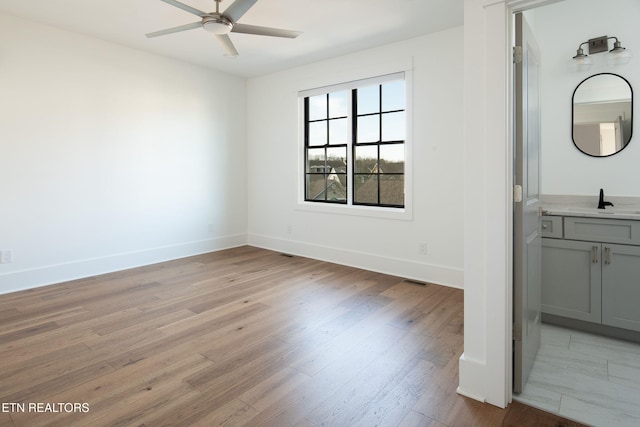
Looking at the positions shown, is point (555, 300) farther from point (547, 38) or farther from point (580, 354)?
point (547, 38)

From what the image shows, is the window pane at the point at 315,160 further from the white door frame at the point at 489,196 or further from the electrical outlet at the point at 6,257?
the electrical outlet at the point at 6,257

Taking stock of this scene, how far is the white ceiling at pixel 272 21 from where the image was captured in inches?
126

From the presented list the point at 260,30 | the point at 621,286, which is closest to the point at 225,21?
the point at 260,30

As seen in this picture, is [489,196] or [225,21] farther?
[225,21]

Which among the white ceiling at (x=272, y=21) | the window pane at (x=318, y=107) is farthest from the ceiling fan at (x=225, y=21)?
the window pane at (x=318, y=107)

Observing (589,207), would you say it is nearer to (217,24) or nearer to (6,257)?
(217,24)

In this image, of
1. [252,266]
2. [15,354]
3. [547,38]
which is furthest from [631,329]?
[15,354]

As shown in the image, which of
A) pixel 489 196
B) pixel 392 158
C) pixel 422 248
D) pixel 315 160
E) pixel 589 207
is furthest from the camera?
pixel 315 160

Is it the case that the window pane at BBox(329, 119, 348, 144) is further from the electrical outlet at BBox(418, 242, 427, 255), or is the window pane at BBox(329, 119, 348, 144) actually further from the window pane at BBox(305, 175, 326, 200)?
the electrical outlet at BBox(418, 242, 427, 255)

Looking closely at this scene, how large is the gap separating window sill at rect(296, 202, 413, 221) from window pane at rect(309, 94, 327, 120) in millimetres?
1259

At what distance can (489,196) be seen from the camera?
1.79m

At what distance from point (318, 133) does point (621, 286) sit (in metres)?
3.75

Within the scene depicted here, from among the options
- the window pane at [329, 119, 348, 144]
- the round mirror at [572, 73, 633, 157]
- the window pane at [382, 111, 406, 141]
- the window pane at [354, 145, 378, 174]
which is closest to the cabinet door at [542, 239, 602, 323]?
the round mirror at [572, 73, 633, 157]

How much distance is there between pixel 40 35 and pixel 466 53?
4.24 metres
